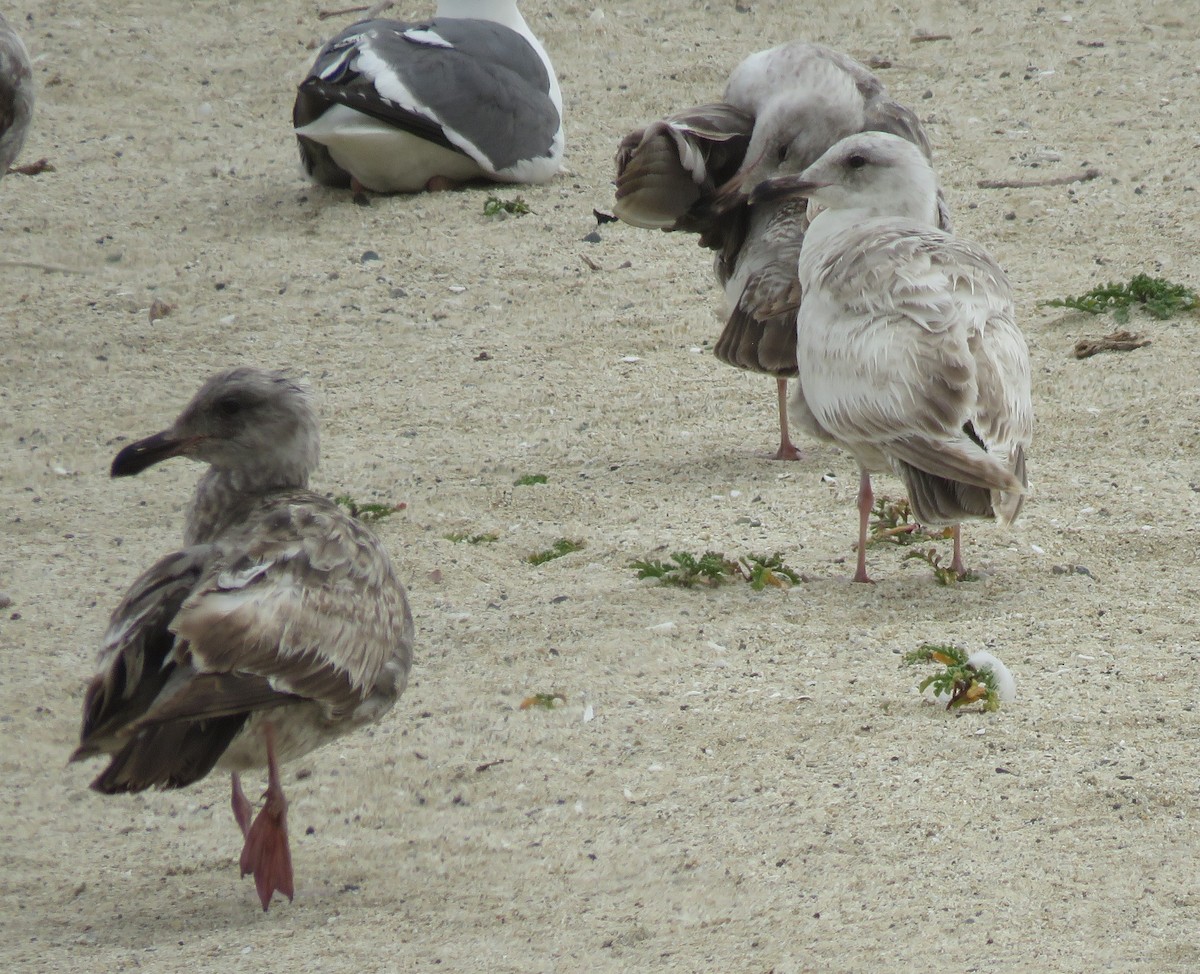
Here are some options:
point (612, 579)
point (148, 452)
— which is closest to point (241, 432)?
point (148, 452)

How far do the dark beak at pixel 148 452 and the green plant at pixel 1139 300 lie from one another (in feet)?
14.0

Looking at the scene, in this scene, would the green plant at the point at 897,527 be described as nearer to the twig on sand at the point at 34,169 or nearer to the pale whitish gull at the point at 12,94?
the pale whitish gull at the point at 12,94

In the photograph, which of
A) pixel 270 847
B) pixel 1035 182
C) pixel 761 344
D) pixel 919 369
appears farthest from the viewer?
pixel 1035 182

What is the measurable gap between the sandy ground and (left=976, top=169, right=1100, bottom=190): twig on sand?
0.11m

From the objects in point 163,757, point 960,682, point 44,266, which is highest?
point 163,757

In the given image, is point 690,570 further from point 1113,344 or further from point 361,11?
point 361,11

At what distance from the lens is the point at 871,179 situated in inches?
237

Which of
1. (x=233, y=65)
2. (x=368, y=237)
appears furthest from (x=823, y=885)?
(x=233, y=65)

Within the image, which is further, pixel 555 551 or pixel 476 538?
pixel 476 538

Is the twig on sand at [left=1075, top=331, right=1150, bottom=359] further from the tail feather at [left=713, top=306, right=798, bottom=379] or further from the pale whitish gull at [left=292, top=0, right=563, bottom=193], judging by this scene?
the pale whitish gull at [left=292, top=0, right=563, bottom=193]

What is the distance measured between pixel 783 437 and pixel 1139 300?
1924 mm

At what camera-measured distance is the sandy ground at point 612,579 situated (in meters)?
3.77

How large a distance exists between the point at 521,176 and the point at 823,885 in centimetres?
672

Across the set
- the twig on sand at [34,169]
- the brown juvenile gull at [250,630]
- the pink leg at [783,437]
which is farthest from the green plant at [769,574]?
the twig on sand at [34,169]
